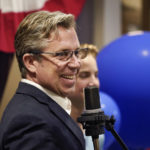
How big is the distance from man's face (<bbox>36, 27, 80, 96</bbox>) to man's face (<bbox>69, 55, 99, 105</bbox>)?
0.62 m

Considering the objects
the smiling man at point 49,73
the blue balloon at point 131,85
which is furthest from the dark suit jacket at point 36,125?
the blue balloon at point 131,85

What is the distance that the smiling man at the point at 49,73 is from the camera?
32.5 inches

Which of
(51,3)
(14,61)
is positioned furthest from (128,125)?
(51,3)

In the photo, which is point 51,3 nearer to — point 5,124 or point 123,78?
point 123,78

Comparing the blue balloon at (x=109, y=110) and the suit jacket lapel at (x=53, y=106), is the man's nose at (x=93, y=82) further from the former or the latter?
the suit jacket lapel at (x=53, y=106)

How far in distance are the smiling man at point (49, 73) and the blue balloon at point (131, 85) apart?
0.69 meters

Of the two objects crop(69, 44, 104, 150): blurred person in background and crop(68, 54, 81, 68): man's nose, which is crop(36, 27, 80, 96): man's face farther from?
crop(69, 44, 104, 150): blurred person in background

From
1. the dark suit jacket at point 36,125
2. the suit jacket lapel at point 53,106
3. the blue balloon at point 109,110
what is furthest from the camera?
the blue balloon at point 109,110

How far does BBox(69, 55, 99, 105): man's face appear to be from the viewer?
1.56m

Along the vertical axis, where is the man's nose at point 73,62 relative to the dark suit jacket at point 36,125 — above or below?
above

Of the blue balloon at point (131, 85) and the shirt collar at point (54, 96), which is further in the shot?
the blue balloon at point (131, 85)

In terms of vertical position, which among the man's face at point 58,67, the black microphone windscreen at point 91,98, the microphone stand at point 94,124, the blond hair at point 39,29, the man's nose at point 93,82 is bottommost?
the man's nose at point 93,82

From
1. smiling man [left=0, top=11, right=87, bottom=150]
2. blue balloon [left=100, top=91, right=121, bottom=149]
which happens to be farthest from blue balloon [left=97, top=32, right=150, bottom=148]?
smiling man [left=0, top=11, right=87, bottom=150]

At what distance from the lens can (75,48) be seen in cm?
95
